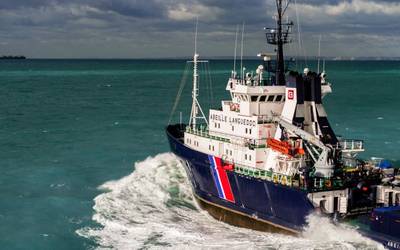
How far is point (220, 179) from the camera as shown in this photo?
23656mm

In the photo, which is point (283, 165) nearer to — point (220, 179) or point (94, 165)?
point (220, 179)

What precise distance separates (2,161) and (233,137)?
17452 mm

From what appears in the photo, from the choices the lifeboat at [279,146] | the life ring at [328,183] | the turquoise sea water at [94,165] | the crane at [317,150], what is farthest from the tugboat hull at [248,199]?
the crane at [317,150]

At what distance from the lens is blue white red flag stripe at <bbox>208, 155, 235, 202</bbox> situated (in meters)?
23.3

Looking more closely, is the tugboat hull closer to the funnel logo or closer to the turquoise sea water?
the turquoise sea water

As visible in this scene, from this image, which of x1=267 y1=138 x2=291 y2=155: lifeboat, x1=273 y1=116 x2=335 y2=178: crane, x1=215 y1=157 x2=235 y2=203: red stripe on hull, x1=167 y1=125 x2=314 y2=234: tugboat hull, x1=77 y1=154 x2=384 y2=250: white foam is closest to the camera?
x1=77 y1=154 x2=384 y2=250: white foam

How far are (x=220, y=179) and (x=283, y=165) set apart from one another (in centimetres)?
315

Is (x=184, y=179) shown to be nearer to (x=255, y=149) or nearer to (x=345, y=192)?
(x=255, y=149)

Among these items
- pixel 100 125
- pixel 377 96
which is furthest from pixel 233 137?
pixel 377 96

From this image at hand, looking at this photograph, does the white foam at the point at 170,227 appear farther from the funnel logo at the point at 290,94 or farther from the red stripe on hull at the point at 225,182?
the funnel logo at the point at 290,94

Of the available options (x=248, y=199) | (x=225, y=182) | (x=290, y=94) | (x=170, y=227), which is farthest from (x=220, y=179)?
(x=290, y=94)

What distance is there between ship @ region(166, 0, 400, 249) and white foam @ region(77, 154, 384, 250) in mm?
501

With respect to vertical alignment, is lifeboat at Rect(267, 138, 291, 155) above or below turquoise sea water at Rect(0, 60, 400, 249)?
above

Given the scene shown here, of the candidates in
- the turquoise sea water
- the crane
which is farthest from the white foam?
the crane
